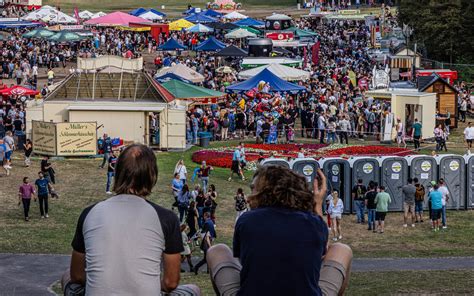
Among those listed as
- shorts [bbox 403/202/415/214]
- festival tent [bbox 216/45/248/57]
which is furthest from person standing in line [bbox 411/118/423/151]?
festival tent [bbox 216/45/248/57]

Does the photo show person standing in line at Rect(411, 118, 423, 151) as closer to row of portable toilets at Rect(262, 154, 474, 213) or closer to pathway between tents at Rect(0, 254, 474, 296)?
row of portable toilets at Rect(262, 154, 474, 213)

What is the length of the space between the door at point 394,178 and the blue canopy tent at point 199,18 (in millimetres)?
57835

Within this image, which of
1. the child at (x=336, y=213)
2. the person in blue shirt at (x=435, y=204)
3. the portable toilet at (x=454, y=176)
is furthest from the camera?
the portable toilet at (x=454, y=176)

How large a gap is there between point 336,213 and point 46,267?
7280 mm

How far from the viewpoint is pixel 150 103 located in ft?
127

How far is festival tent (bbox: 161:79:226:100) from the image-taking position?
44.0 m

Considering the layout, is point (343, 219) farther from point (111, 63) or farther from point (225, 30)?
point (225, 30)

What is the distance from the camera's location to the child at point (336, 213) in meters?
26.1

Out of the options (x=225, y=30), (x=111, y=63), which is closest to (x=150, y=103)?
(x=111, y=63)

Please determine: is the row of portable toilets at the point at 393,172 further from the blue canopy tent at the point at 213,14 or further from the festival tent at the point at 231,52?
the blue canopy tent at the point at 213,14

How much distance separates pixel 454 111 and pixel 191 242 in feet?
81.0

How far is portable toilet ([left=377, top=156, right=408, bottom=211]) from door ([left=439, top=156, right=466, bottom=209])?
3.42 feet

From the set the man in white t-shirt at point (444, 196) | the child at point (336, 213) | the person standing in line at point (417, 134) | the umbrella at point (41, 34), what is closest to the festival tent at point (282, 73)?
the person standing in line at point (417, 134)

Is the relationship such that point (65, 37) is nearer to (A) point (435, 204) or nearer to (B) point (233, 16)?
(B) point (233, 16)
